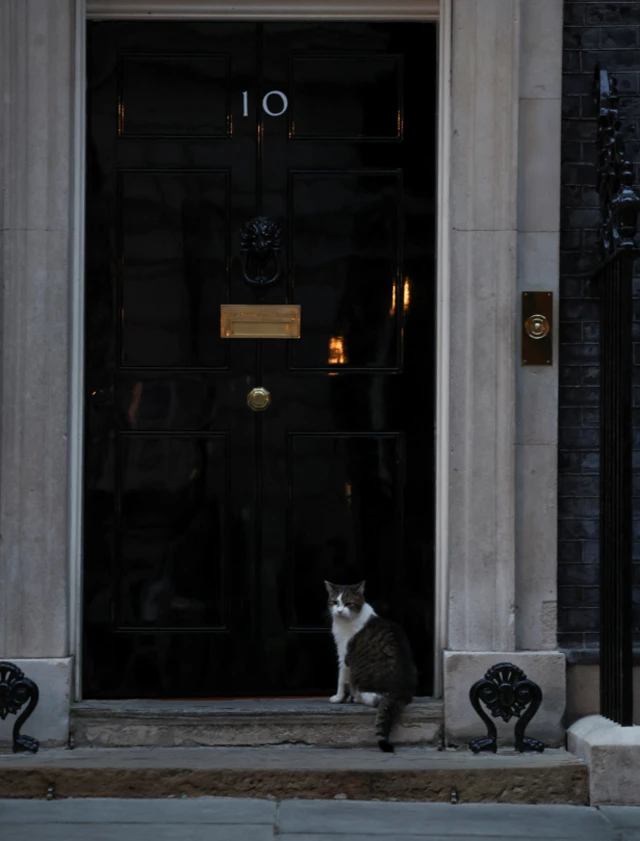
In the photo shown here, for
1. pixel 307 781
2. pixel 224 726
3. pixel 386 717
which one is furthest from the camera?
pixel 224 726

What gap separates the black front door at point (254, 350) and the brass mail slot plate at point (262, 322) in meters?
0.04

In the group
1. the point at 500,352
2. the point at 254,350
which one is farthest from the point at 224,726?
the point at 500,352

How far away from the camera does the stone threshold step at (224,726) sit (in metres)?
6.09

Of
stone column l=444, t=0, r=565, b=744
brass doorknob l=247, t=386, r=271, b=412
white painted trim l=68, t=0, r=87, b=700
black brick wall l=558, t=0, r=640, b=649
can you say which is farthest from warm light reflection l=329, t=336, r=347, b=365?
white painted trim l=68, t=0, r=87, b=700

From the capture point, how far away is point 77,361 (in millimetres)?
6207

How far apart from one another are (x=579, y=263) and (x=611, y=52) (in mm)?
975

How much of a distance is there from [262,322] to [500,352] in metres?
1.11

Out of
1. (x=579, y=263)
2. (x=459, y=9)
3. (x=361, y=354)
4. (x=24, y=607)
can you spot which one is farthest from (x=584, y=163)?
(x=24, y=607)

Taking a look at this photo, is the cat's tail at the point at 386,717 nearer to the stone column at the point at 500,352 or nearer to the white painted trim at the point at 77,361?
the stone column at the point at 500,352

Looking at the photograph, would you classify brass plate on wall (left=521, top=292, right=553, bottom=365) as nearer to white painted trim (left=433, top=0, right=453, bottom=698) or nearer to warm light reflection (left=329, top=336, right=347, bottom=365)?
white painted trim (left=433, top=0, right=453, bottom=698)

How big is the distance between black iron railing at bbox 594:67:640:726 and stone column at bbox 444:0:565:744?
27cm

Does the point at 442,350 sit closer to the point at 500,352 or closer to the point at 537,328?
the point at 500,352

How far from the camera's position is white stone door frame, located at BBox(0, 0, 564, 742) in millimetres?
6066

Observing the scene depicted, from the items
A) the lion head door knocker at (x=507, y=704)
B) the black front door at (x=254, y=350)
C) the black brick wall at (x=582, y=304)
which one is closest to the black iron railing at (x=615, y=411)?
the black brick wall at (x=582, y=304)
